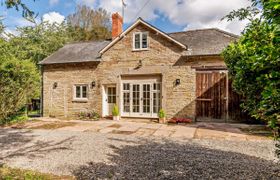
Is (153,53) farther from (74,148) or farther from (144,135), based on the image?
(74,148)

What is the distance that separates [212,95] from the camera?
1185 cm

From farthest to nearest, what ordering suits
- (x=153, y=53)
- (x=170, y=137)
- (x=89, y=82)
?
(x=89, y=82), (x=153, y=53), (x=170, y=137)

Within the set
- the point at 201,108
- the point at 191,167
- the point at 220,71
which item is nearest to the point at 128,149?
the point at 191,167

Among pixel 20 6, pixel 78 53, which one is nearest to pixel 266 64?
pixel 20 6

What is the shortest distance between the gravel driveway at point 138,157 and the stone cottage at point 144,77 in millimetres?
4702

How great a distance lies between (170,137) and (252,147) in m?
3.02

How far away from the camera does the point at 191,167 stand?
4883mm

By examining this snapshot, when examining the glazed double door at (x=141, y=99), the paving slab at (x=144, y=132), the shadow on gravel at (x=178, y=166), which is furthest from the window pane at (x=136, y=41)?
the shadow on gravel at (x=178, y=166)

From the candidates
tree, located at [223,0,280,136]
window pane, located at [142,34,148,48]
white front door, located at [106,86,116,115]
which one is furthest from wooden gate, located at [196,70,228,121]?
tree, located at [223,0,280,136]

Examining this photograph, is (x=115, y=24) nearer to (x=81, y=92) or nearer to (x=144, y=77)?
(x=144, y=77)

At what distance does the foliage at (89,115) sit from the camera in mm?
13637

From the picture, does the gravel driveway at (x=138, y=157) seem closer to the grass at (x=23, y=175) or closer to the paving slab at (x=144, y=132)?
the grass at (x=23, y=175)

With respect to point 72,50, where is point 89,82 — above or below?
below

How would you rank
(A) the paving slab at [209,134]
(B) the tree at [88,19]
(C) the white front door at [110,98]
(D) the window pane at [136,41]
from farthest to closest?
1. (B) the tree at [88,19]
2. (C) the white front door at [110,98]
3. (D) the window pane at [136,41]
4. (A) the paving slab at [209,134]
